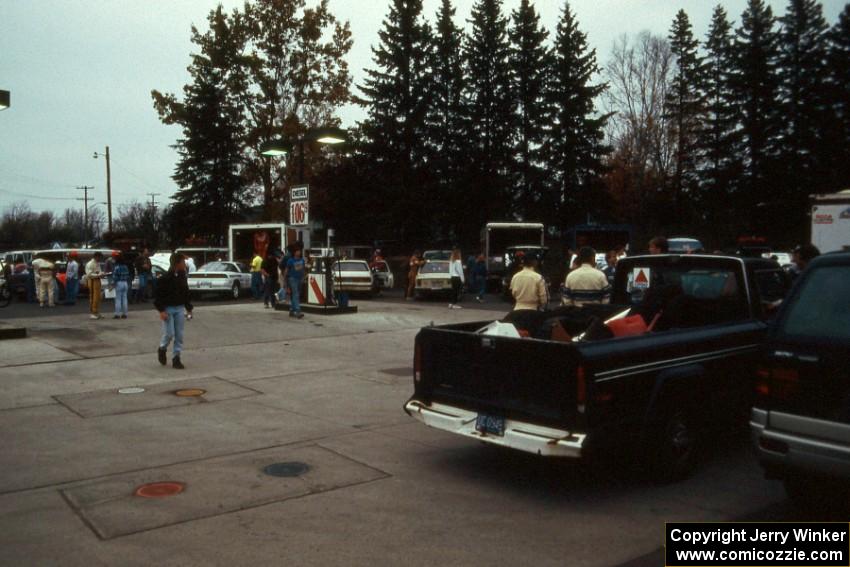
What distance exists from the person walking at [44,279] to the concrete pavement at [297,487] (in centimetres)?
1381

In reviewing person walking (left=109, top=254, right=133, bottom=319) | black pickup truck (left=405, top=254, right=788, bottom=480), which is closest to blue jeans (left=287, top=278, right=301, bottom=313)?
person walking (left=109, top=254, right=133, bottom=319)

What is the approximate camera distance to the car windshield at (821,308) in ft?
15.2

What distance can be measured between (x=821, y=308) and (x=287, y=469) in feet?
14.1

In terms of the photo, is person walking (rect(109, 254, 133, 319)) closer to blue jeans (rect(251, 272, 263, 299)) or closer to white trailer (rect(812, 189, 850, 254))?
blue jeans (rect(251, 272, 263, 299))

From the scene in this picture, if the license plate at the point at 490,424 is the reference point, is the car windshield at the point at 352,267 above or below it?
above

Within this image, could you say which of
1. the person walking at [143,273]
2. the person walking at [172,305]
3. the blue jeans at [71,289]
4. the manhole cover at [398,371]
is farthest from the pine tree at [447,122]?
the person walking at [172,305]

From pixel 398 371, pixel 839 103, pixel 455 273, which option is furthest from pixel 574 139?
pixel 398 371

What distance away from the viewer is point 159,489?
582 centimetres

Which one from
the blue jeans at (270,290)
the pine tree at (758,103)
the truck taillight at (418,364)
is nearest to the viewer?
the truck taillight at (418,364)

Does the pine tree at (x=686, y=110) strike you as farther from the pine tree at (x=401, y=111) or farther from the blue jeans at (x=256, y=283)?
the blue jeans at (x=256, y=283)

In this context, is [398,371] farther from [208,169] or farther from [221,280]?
[208,169]

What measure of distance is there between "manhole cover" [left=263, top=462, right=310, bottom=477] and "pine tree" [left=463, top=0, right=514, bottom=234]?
41.4 m

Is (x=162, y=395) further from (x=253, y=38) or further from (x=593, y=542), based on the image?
(x=253, y=38)

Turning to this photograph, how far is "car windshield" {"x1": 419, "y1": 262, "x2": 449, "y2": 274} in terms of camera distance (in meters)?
26.1
